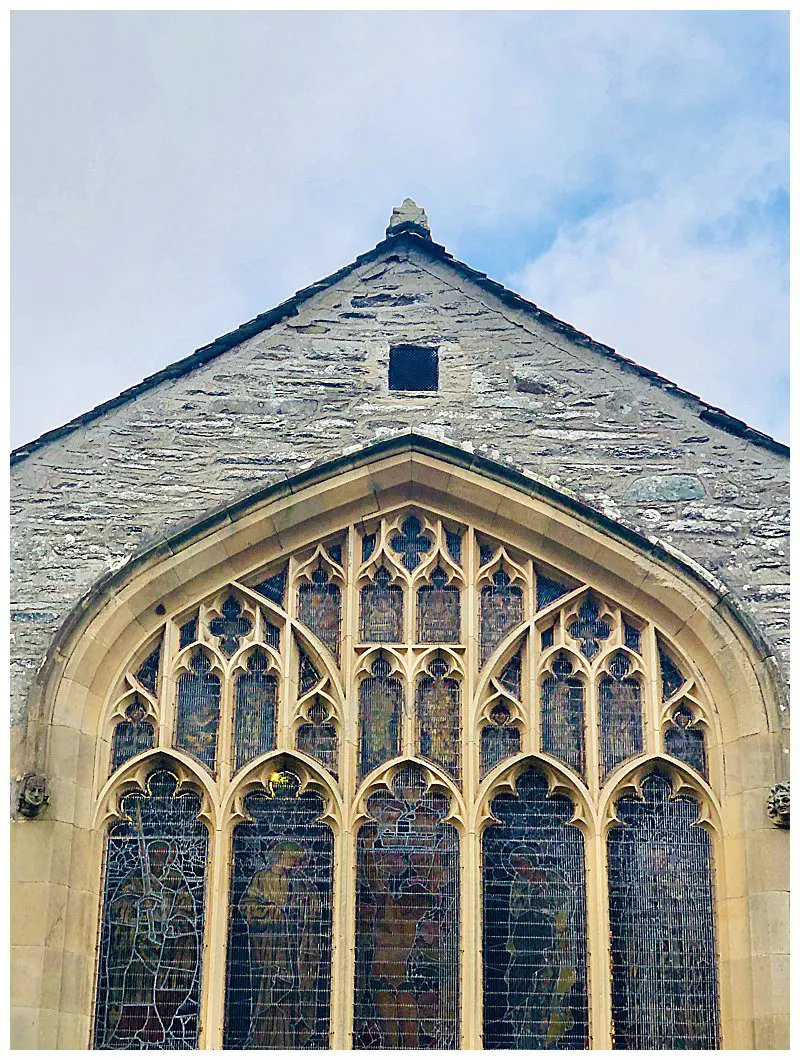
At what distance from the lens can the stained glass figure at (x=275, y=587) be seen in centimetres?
1049

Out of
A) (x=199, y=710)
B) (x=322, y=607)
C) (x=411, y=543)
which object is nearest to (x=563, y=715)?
(x=411, y=543)

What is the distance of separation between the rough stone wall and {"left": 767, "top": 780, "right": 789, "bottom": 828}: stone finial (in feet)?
3.04

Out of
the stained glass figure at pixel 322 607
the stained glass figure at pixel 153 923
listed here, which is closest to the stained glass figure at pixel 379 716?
the stained glass figure at pixel 322 607

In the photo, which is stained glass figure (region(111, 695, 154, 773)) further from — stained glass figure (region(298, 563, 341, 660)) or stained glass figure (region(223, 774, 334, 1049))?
stained glass figure (region(298, 563, 341, 660))

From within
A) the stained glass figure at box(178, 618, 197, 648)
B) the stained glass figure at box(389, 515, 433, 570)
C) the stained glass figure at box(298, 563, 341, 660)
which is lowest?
the stained glass figure at box(178, 618, 197, 648)

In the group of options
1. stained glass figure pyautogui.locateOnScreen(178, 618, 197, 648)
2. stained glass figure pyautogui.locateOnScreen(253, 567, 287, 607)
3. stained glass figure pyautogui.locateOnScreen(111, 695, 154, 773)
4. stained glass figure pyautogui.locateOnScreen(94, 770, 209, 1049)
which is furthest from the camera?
stained glass figure pyautogui.locateOnScreen(253, 567, 287, 607)

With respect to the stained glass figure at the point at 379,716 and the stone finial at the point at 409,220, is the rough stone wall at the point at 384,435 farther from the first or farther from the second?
the stained glass figure at the point at 379,716

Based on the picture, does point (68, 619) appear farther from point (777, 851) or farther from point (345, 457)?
point (777, 851)

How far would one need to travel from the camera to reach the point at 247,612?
10430 mm

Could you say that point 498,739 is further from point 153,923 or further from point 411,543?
point 153,923

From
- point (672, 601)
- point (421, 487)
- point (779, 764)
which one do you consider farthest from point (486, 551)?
point (779, 764)

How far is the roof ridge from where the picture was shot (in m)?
10.5

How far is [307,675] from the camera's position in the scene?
404 inches

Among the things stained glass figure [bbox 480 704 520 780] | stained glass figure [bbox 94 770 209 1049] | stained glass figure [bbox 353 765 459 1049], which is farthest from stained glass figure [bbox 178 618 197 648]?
stained glass figure [bbox 480 704 520 780]
